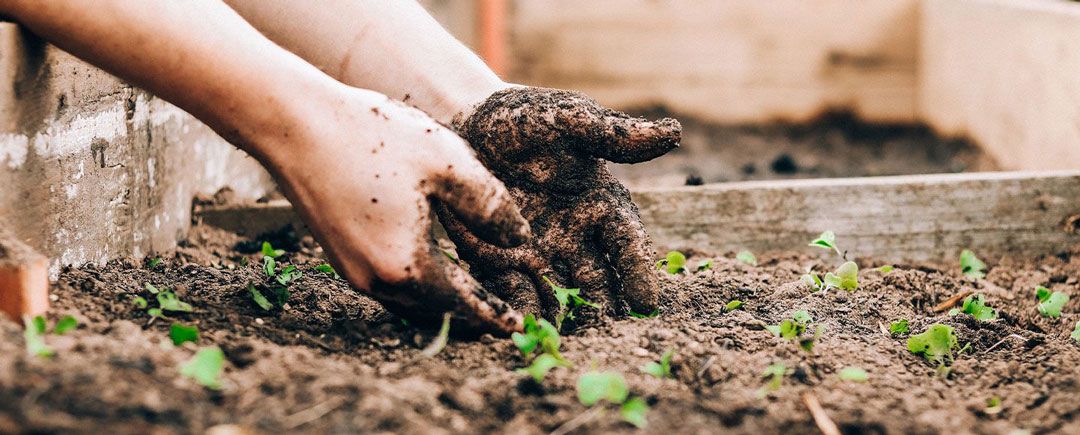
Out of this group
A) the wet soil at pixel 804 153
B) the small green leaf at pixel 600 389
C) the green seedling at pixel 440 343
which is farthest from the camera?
the wet soil at pixel 804 153

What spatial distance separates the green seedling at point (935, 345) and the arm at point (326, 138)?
25.6 inches

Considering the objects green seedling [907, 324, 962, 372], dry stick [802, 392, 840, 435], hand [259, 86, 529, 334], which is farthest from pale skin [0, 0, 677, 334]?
green seedling [907, 324, 962, 372]

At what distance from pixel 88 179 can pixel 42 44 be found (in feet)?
0.90

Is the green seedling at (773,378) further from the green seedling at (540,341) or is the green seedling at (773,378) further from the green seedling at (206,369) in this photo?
the green seedling at (206,369)

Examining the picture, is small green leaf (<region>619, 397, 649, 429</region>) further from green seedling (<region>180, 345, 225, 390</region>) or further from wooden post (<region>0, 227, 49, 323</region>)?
wooden post (<region>0, 227, 49, 323</region>)

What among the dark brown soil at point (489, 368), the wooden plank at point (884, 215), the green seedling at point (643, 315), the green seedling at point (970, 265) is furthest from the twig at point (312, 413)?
the green seedling at point (970, 265)

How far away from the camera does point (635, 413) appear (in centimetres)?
115

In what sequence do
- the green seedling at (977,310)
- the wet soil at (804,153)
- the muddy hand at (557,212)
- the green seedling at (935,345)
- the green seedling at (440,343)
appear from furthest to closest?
the wet soil at (804,153) → the green seedling at (977,310) → the muddy hand at (557,212) → the green seedling at (935,345) → the green seedling at (440,343)

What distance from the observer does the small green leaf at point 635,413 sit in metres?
1.14

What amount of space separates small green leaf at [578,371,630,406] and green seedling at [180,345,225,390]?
422 millimetres

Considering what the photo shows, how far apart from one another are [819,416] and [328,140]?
0.78 meters

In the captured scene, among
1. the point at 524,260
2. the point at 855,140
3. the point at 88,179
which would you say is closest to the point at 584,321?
the point at 524,260

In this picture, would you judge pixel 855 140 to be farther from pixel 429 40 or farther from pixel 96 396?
pixel 96 396

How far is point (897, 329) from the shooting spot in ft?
5.46
